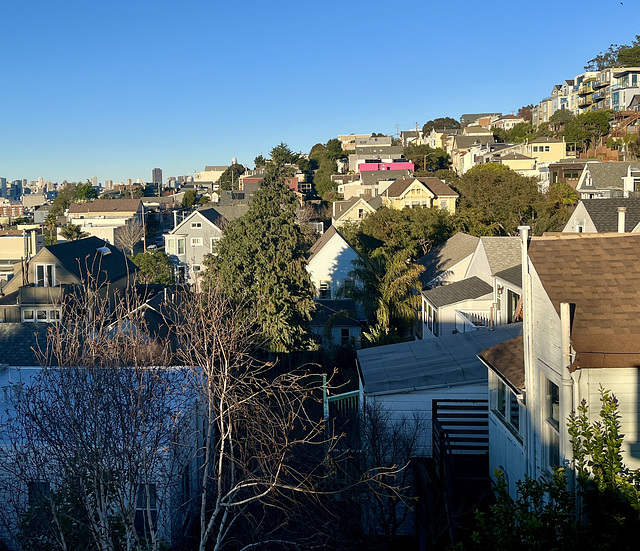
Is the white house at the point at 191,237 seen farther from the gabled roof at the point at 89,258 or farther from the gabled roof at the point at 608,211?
the gabled roof at the point at 608,211

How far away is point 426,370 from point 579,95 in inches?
4150

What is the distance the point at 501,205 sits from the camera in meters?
55.2

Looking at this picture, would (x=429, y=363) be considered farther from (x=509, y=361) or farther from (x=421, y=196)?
(x=421, y=196)

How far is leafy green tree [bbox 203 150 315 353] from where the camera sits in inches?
1105

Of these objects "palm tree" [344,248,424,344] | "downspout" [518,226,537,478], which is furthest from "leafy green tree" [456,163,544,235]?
"downspout" [518,226,537,478]

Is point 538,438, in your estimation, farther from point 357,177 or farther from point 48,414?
point 357,177

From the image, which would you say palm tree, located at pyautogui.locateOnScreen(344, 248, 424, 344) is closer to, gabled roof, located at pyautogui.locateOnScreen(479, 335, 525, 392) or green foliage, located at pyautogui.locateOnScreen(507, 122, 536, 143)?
gabled roof, located at pyautogui.locateOnScreen(479, 335, 525, 392)

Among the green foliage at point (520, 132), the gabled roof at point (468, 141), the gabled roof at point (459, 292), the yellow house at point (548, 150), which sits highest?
the green foliage at point (520, 132)

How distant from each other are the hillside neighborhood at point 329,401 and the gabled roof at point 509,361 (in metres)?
0.06

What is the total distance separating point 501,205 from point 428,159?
55.5 m

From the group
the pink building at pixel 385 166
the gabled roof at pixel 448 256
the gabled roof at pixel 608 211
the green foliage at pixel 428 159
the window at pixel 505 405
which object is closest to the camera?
the window at pixel 505 405

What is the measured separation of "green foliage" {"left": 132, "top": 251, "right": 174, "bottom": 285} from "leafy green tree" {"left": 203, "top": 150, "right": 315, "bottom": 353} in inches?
825

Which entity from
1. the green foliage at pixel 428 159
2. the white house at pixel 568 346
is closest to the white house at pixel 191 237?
the white house at pixel 568 346

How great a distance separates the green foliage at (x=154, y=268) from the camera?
51.7 meters
